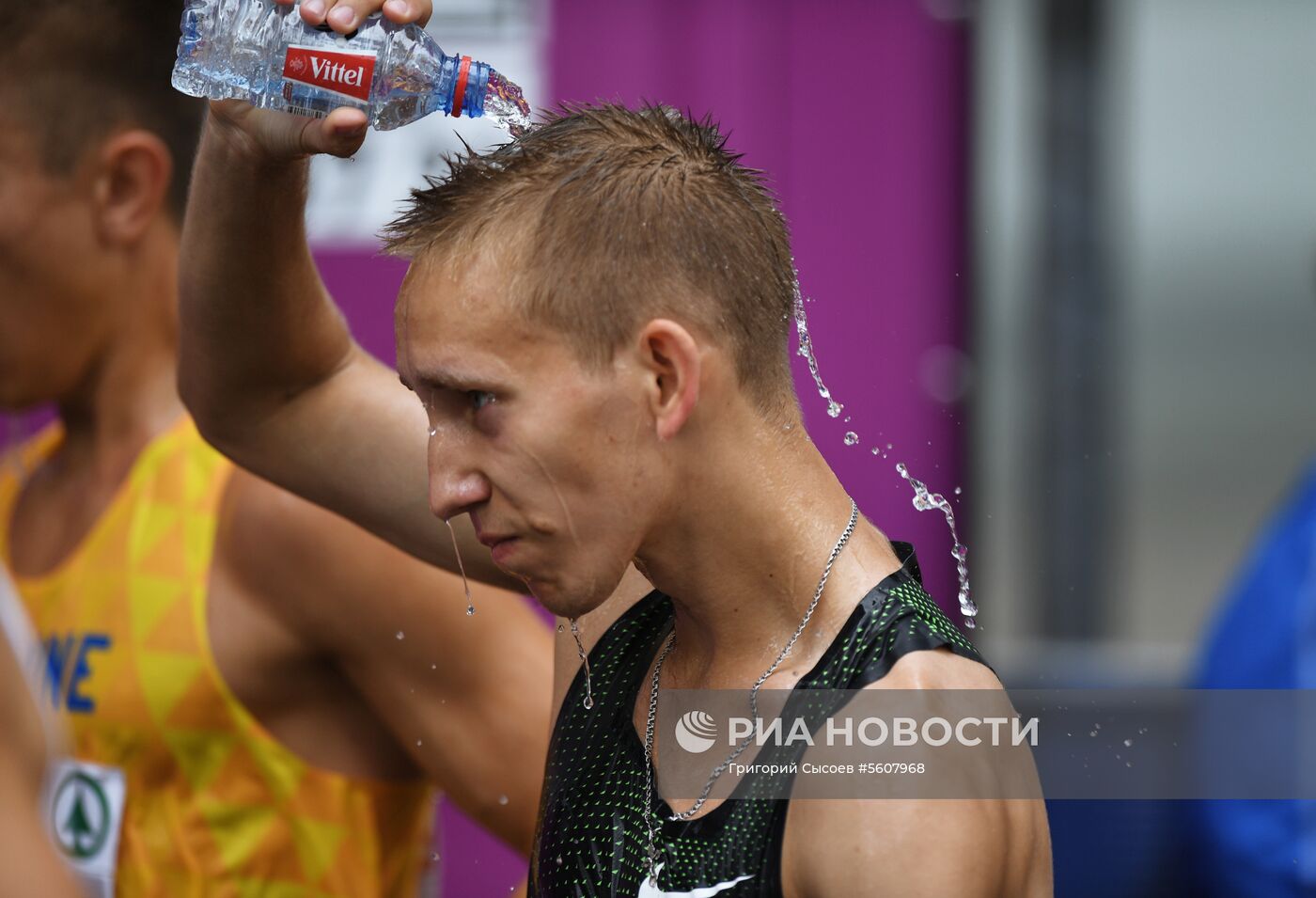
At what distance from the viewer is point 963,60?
18.5 feet

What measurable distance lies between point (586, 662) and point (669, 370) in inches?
18.3

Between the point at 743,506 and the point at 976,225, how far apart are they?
3.99m

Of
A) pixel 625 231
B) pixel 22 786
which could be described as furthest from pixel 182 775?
pixel 625 231

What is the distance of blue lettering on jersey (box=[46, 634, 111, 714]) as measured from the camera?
2795 millimetres

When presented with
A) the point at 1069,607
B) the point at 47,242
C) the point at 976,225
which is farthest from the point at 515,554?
the point at 1069,607

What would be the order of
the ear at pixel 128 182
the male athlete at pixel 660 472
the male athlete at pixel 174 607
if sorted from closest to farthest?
the male athlete at pixel 660 472 → the male athlete at pixel 174 607 → the ear at pixel 128 182

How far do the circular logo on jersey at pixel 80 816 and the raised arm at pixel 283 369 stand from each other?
81cm

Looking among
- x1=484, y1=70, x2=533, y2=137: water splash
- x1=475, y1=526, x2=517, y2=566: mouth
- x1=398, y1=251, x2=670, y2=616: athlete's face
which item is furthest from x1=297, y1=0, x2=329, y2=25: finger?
x1=475, y1=526, x2=517, y2=566: mouth

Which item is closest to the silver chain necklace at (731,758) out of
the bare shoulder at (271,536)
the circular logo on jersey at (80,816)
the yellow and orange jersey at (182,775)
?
the bare shoulder at (271,536)

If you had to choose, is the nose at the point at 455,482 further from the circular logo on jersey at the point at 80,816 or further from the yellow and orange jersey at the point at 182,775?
the circular logo on jersey at the point at 80,816

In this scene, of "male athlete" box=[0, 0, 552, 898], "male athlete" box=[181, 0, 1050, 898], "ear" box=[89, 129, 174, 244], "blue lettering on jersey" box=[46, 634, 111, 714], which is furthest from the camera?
"ear" box=[89, 129, 174, 244]

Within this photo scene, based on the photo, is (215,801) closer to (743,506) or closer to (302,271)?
(302,271)

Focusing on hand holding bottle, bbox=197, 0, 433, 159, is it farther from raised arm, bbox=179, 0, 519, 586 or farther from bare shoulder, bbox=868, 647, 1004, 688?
bare shoulder, bbox=868, 647, 1004, 688

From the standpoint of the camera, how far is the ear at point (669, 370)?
64.5 inches
